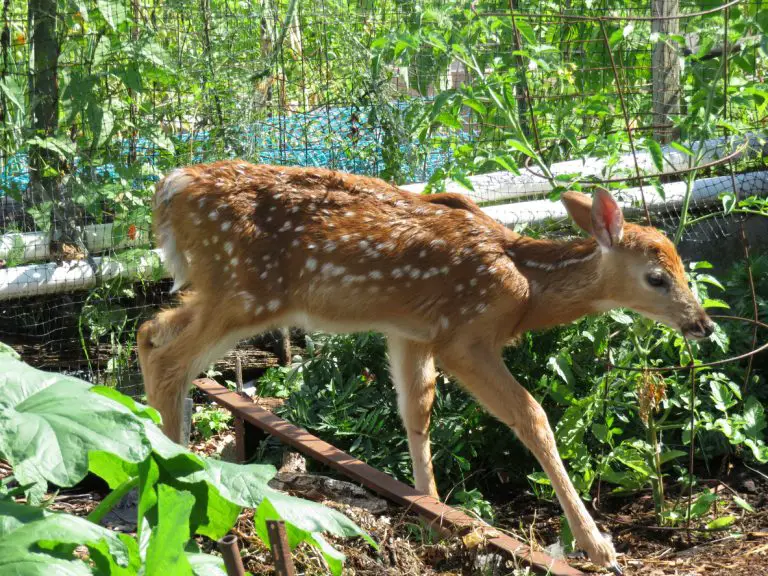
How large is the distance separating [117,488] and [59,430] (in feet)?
1.88

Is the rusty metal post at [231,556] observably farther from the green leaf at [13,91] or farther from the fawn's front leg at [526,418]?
the green leaf at [13,91]

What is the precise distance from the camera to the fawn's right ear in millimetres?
4965

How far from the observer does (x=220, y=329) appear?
518cm

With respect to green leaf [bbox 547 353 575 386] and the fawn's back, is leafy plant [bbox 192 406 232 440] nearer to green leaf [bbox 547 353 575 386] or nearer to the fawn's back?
the fawn's back

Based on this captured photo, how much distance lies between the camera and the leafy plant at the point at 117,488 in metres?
2.36

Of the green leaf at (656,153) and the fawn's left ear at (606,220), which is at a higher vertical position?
the green leaf at (656,153)

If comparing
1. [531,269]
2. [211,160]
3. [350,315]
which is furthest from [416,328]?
[211,160]

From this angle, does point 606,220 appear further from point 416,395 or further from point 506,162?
point 416,395

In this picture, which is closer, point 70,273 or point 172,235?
point 172,235

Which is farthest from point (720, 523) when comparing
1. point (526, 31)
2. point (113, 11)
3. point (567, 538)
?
point (113, 11)

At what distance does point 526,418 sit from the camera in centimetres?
488

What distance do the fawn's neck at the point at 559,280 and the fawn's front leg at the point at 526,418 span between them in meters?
0.35

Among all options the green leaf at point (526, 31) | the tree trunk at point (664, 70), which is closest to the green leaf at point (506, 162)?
the green leaf at point (526, 31)

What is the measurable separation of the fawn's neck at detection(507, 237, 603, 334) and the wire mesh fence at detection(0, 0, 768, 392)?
0.55 metres
